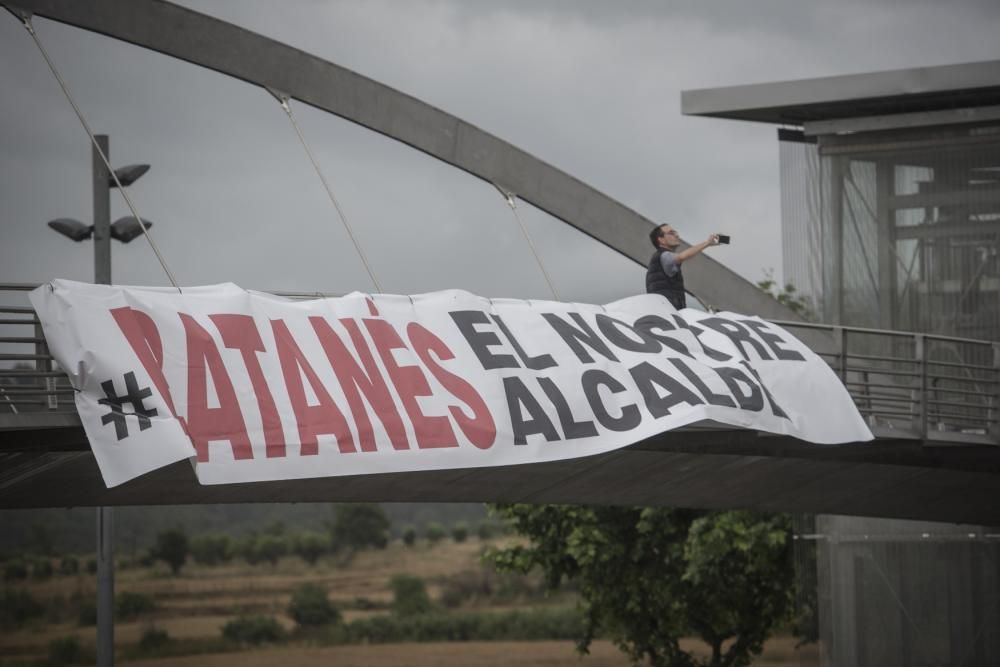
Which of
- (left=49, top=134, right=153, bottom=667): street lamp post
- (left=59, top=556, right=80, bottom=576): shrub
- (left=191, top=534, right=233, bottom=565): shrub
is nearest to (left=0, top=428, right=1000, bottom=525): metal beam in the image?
(left=49, top=134, right=153, bottom=667): street lamp post

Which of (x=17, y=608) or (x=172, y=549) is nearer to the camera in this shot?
(x=17, y=608)

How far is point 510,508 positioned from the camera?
31047mm

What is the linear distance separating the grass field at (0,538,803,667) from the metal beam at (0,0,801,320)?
42.5m

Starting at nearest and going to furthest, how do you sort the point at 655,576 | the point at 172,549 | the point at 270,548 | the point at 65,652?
the point at 655,576 → the point at 65,652 → the point at 172,549 → the point at 270,548

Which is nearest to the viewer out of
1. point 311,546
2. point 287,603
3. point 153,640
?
point 153,640

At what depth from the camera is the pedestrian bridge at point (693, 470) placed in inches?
503

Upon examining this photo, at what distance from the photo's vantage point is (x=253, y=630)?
67750mm

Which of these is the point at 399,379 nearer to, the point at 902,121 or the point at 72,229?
the point at 72,229

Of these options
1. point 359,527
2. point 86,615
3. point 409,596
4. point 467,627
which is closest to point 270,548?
point 359,527

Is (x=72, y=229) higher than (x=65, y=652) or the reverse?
higher

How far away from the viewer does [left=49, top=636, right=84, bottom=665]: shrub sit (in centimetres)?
6200

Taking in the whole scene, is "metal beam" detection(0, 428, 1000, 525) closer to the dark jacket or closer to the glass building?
the dark jacket

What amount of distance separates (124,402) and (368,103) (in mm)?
9136

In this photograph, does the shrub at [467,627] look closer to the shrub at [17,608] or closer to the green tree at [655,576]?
the shrub at [17,608]
